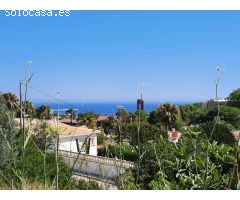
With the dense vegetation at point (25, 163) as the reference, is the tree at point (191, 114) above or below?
below

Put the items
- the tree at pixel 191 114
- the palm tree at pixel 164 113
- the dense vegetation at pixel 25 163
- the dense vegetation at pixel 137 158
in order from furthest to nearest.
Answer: the tree at pixel 191 114
the palm tree at pixel 164 113
the dense vegetation at pixel 137 158
the dense vegetation at pixel 25 163

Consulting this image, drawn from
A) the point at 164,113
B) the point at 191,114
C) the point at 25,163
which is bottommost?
the point at 191,114

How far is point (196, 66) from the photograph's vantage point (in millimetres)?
3031

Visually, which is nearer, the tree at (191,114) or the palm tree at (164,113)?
the palm tree at (164,113)

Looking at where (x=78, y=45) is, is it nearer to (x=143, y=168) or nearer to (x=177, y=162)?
(x=177, y=162)

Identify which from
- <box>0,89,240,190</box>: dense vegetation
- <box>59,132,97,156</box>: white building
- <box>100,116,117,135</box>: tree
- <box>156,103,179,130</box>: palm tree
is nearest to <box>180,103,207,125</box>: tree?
<box>156,103,179,130</box>: palm tree

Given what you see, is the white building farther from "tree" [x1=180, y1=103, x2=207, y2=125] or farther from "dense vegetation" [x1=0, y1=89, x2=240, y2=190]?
"tree" [x1=180, y1=103, x2=207, y2=125]

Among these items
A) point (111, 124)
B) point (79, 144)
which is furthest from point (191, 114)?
point (111, 124)

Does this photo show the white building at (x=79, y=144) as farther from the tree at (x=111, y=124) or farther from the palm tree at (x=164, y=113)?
the palm tree at (x=164, y=113)

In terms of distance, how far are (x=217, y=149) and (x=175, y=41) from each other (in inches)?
30.5

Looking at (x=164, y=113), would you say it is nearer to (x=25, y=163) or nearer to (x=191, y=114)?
(x=191, y=114)

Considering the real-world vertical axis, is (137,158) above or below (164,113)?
above

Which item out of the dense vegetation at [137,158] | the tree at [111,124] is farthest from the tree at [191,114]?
the dense vegetation at [137,158]
